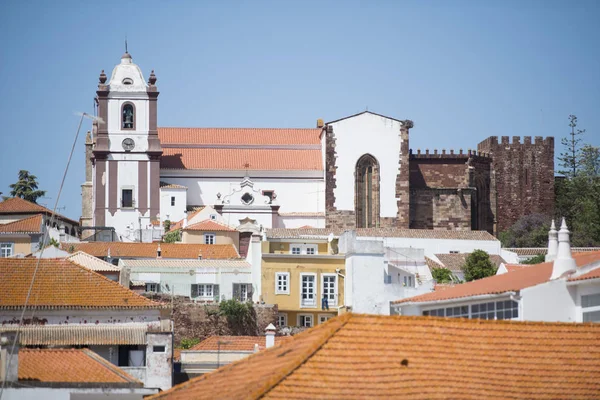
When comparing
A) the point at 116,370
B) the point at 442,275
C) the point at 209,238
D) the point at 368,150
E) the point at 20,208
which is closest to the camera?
the point at 116,370

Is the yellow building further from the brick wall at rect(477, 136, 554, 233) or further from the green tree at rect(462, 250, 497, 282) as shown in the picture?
the brick wall at rect(477, 136, 554, 233)

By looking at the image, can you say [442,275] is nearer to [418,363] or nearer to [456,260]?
[456,260]

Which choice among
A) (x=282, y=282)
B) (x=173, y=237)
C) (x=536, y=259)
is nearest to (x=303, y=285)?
(x=282, y=282)

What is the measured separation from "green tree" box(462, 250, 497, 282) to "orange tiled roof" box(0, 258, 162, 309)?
31.8 metres

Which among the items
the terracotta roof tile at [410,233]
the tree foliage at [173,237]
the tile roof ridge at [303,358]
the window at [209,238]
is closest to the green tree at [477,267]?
the terracotta roof tile at [410,233]

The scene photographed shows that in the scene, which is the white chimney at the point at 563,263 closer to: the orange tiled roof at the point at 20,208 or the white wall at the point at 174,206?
the orange tiled roof at the point at 20,208

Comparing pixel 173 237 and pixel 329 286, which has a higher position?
pixel 173 237

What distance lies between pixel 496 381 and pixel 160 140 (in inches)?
3444

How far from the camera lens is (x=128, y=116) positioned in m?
102

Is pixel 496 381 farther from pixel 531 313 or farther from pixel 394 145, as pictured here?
pixel 394 145

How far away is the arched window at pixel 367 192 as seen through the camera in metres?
101

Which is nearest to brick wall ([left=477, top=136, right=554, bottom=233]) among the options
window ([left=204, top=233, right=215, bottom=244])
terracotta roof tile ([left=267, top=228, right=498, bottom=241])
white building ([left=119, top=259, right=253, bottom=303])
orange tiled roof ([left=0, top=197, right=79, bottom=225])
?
terracotta roof tile ([left=267, top=228, right=498, bottom=241])

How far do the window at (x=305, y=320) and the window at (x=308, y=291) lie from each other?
49 centimetres

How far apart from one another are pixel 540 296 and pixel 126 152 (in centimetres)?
7535
